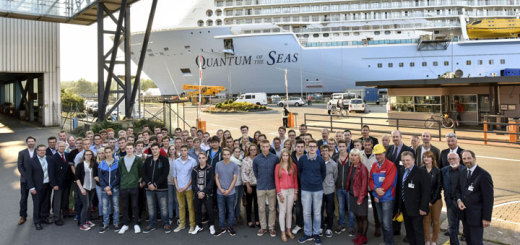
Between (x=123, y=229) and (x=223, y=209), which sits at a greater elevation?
(x=223, y=209)

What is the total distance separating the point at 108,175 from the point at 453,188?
5.15 m

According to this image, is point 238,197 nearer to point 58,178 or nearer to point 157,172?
point 157,172

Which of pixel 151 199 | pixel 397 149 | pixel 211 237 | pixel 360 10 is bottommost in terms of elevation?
pixel 211 237

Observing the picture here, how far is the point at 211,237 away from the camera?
5.14 meters

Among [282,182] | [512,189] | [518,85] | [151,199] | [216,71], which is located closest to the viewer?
[282,182]

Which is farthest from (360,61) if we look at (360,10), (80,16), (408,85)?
(80,16)

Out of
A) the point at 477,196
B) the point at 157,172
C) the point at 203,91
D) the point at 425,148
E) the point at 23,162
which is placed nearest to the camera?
the point at 477,196

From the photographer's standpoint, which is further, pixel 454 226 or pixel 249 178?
pixel 249 178

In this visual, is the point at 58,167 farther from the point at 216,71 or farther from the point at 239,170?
the point at 216,71

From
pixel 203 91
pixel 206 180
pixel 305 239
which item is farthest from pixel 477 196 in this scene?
pixel 203 91

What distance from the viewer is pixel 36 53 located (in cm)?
1975

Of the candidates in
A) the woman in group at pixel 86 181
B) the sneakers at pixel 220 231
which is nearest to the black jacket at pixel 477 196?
the sneakers at pixel 220 231

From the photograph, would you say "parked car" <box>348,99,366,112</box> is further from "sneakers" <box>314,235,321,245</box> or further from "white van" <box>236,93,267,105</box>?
"sneakers" <box>314,235,321,245</box>

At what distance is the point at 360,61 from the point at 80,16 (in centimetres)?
3247
